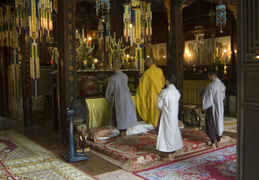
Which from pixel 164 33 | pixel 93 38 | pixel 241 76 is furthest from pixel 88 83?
pixel 164 33

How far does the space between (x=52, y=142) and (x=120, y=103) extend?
5.67ft

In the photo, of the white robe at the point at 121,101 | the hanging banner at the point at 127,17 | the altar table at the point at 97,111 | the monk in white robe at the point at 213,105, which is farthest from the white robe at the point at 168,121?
the hanging banner at the point at 127,17

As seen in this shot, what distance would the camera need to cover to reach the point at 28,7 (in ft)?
25.4

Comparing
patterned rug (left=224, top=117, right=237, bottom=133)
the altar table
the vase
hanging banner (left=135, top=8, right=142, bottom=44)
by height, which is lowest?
patterned rug (left=224, top=117, right=237, bottom=133)

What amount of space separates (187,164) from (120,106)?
2.19 m

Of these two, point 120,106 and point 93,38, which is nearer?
point 120,106

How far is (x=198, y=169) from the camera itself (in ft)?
13.8

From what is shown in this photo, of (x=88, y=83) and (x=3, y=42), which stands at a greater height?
(x=3, y=42)

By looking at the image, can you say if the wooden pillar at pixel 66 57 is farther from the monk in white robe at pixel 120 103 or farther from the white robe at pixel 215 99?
the white robe at pixel 215 99

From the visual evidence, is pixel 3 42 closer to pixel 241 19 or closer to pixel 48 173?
pixel 48 173

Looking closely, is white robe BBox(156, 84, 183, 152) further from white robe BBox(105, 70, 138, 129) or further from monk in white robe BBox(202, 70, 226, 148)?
white robe BBox(105, 70, 138, 129)

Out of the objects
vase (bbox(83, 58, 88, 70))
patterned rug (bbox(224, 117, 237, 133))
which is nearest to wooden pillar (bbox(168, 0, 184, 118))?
patterned rug (bbox(224, 117, 237, 133))

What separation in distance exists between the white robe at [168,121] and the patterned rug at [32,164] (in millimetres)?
1279

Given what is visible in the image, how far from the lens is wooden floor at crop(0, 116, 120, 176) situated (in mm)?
4387
